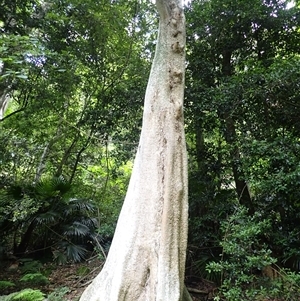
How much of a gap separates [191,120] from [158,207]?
2.76m

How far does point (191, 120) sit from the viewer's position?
5.54 metres

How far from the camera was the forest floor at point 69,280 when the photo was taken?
→ 4824 mm

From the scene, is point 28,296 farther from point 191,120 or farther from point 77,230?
point 191,120

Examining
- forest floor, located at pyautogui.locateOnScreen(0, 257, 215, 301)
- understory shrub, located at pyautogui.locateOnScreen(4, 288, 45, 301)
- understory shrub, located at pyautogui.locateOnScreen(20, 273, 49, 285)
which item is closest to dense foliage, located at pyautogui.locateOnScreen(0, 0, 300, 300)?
forest floor, located at pyautogui.locateOnScreen(0, 257, 215, 301)

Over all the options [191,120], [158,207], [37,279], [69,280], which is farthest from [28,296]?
[191,120]

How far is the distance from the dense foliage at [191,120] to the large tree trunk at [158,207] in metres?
1.23

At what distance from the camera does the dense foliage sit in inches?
171

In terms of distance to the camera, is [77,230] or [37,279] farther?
[77,230]

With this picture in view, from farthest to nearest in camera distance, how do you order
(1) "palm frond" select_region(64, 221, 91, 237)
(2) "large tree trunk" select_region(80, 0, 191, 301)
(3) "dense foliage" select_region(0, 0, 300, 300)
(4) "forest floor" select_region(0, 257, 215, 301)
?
(1) "palm frond" select_region(64, 221, 91, 237) → (4) "forest floor" select_region(0, 257, 215, 301) → (3) "dense foliage" select_region(0, 0, 300, 300) → (2) "large tree trunk" select_region(80, 0, 191, 301)

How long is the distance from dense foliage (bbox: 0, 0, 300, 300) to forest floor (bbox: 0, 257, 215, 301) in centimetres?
21

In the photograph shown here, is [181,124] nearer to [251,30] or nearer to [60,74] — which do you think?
[251,30]

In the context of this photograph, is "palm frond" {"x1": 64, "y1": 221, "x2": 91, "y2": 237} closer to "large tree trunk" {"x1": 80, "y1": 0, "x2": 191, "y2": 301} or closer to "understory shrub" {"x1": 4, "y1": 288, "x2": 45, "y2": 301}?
"understory shrub" {"x1": 4, "y1": 288, "x2": 45, "y2": 301}

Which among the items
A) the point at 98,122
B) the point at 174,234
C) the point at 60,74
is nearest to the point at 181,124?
the point at 174,234

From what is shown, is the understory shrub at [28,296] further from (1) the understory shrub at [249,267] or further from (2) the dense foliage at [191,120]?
(1) the understory shrub at [249,267]
